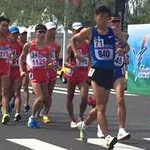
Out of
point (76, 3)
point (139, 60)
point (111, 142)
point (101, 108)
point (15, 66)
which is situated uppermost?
point (76, 3)

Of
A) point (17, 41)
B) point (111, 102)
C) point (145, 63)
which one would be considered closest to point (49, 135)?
point (17, 41)

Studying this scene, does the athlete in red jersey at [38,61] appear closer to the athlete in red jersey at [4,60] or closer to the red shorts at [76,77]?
the red shorts at [76,77]

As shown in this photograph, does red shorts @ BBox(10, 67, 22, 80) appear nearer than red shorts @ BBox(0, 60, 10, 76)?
No

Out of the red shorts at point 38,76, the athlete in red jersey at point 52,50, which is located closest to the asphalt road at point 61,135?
the athlete in red jersey at point 52,50

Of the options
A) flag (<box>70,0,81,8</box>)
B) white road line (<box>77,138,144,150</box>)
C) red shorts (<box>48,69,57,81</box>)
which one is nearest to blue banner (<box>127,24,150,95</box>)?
red shorts (<box>48,69,57,81</box>)

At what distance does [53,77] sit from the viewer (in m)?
13.5

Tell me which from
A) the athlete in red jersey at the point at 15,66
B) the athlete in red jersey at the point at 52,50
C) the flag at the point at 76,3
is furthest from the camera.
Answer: the flag at the point at 76,3

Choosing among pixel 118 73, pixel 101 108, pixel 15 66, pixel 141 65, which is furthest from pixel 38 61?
pixel 141 65

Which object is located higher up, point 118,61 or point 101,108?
point 118,61

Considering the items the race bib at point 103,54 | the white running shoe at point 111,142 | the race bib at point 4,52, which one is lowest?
the white running shoe at point 111,142

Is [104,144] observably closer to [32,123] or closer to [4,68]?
[32,123]

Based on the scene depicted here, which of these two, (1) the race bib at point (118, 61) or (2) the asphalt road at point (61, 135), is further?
(1) the race bib at point (118, 61)

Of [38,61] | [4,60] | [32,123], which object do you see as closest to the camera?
[32,123]

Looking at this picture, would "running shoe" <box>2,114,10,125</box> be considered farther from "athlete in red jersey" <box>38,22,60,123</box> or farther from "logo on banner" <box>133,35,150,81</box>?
"logo on banner" <box>133,35,150,81</box>
